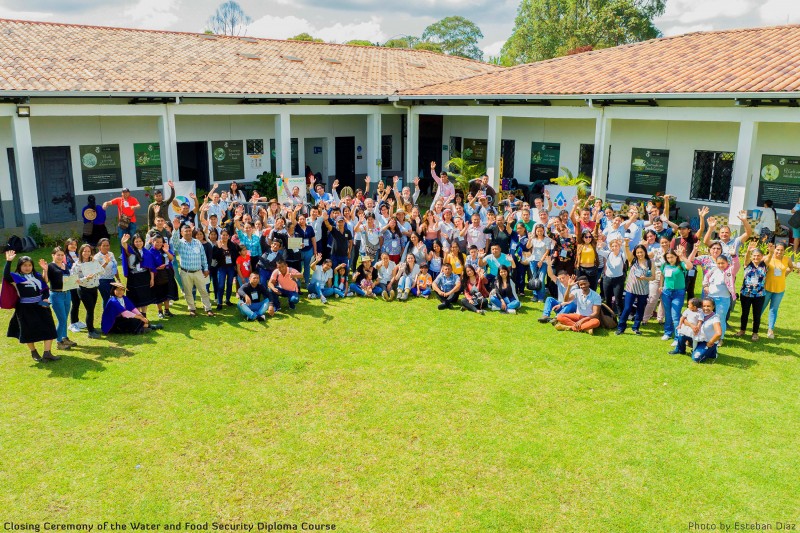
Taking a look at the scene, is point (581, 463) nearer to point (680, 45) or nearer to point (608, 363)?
point (608, 363)

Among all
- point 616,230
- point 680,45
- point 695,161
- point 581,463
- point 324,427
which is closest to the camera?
point 581,463

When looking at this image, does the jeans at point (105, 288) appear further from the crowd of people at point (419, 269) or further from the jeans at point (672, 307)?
the jeans at point (672, 307)

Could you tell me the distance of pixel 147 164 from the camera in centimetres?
1873

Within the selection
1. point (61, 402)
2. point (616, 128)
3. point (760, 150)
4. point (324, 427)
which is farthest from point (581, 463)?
point (616, 128)

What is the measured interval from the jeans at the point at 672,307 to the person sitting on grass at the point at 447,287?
324 cm

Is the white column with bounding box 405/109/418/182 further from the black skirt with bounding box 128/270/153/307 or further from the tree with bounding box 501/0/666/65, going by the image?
the tree with bounding box 501/0/666/65

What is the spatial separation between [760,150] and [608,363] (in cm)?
1027

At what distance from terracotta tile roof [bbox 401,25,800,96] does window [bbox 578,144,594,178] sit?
2285 millimetres

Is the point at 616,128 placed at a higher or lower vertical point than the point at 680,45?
lower

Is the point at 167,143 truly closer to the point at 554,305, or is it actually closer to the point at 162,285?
the point at 162,285

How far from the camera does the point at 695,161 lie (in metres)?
17.2

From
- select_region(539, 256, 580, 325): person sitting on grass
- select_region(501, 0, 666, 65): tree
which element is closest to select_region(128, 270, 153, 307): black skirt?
select_region(539, 256, 580, 325): person sitting on grass

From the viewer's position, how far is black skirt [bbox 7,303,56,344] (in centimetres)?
799

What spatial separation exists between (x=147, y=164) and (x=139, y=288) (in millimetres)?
10355
